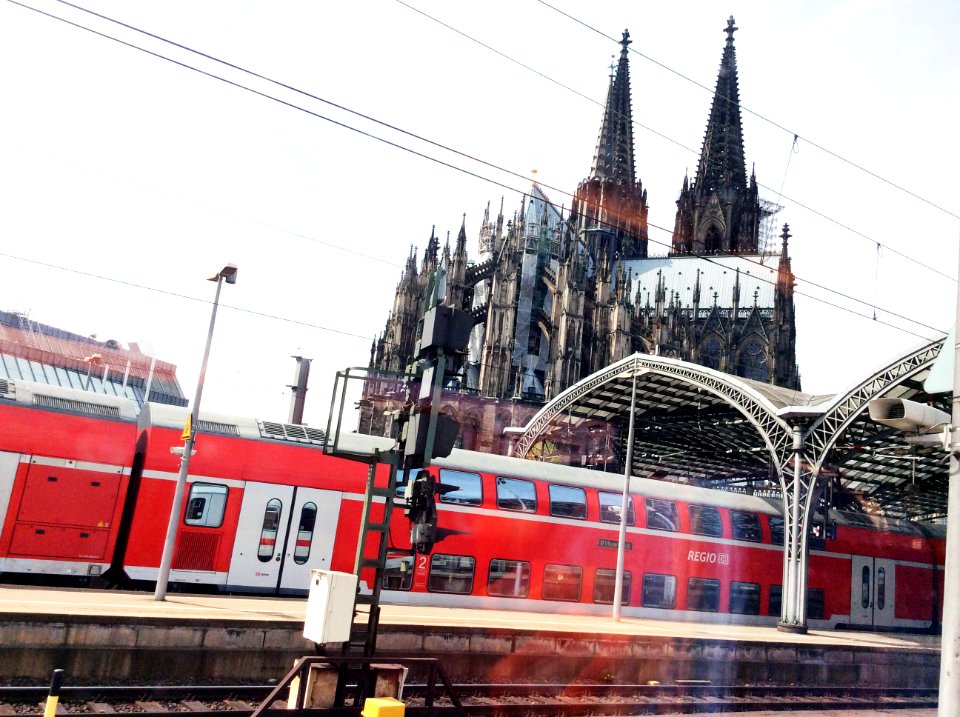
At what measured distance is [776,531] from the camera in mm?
24500

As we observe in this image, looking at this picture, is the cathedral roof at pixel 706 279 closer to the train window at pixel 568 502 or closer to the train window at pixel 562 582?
the train window at pixel 568 502

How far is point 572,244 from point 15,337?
142 ft

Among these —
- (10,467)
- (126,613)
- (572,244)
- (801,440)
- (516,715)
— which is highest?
(572,244)

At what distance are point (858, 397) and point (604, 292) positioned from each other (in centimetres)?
4083

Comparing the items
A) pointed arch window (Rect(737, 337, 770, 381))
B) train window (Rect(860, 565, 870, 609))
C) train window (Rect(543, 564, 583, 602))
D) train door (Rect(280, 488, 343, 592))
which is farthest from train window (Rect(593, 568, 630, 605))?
pointed arch window (Rect(737, 337, 770, 381))

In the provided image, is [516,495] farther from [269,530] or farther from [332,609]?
[332,609]

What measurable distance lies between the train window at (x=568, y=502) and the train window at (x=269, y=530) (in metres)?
6.53

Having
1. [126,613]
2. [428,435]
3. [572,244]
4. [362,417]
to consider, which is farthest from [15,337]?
[428,435]

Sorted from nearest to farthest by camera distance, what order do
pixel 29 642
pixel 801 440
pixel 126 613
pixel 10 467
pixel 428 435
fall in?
pixel 428 435
pixel 29 642
pixel 126 613
pixel 10 467
pixel 801 440

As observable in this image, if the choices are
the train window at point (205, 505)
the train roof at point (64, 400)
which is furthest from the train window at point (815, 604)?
the train roof at point (64, 400)

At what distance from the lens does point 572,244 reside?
65.8m

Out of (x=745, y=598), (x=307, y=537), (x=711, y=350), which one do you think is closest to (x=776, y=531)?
(x=745, y=598)

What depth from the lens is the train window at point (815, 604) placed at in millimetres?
24266

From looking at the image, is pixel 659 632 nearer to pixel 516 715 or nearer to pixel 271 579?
pixel 516 715
